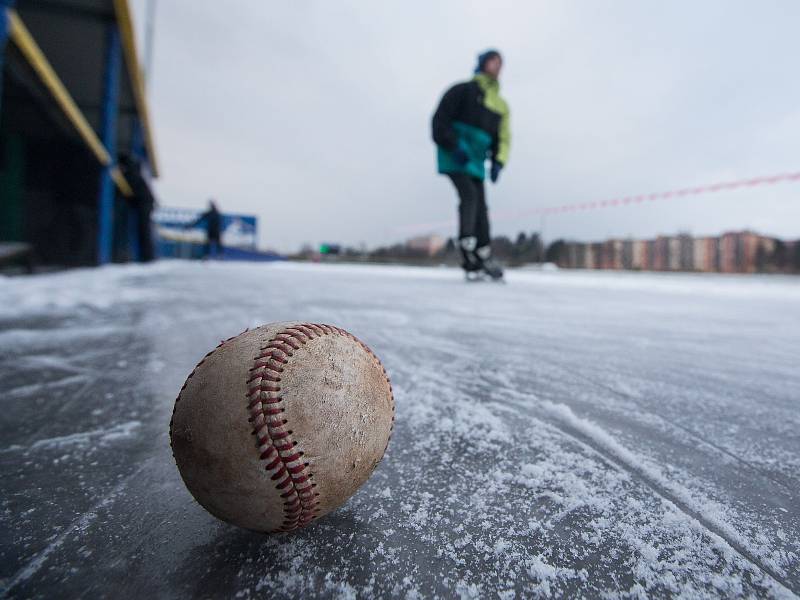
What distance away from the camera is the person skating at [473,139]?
A: 5.23m

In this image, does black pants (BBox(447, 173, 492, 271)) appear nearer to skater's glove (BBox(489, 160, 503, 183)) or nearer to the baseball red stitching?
skater's glove (BBox(489, 160, 503, 183))

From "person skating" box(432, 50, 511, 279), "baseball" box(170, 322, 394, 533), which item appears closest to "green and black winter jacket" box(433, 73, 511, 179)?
"person skating" box(432, 50, 511, 279)

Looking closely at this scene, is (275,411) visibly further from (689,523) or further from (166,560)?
(689,523)

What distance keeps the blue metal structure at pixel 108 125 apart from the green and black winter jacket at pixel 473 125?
15.9ft

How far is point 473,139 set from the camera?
17.9ft

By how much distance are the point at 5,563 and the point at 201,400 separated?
11.9 inches

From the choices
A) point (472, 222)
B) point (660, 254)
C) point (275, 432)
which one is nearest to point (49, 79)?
point (472, 222)

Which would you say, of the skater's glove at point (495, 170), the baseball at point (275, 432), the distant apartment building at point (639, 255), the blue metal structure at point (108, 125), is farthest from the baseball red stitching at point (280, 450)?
the distant apartment building at point (639, 255)

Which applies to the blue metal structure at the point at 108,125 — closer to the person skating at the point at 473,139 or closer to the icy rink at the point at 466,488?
the person skating at the point at 473,139

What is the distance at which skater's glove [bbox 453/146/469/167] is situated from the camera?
17.6 ft

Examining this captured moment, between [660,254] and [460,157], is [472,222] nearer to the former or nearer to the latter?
[460,157]

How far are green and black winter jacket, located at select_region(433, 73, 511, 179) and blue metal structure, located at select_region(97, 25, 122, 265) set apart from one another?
4839 millimetres

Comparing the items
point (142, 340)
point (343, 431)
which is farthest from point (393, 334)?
point (343, 431)

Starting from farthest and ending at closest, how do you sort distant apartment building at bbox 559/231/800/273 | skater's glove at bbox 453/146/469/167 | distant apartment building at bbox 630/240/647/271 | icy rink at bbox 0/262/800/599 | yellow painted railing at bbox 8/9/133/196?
distant apartment building at bbox 630/240/647/271 → distant apartment building at bbox 559/231/800/273 → skater's glove at bbox 453/146/469/167 → yellow painted railing at bbox 8/9/133/196 → icy rink at bbox 0/262/800/599
